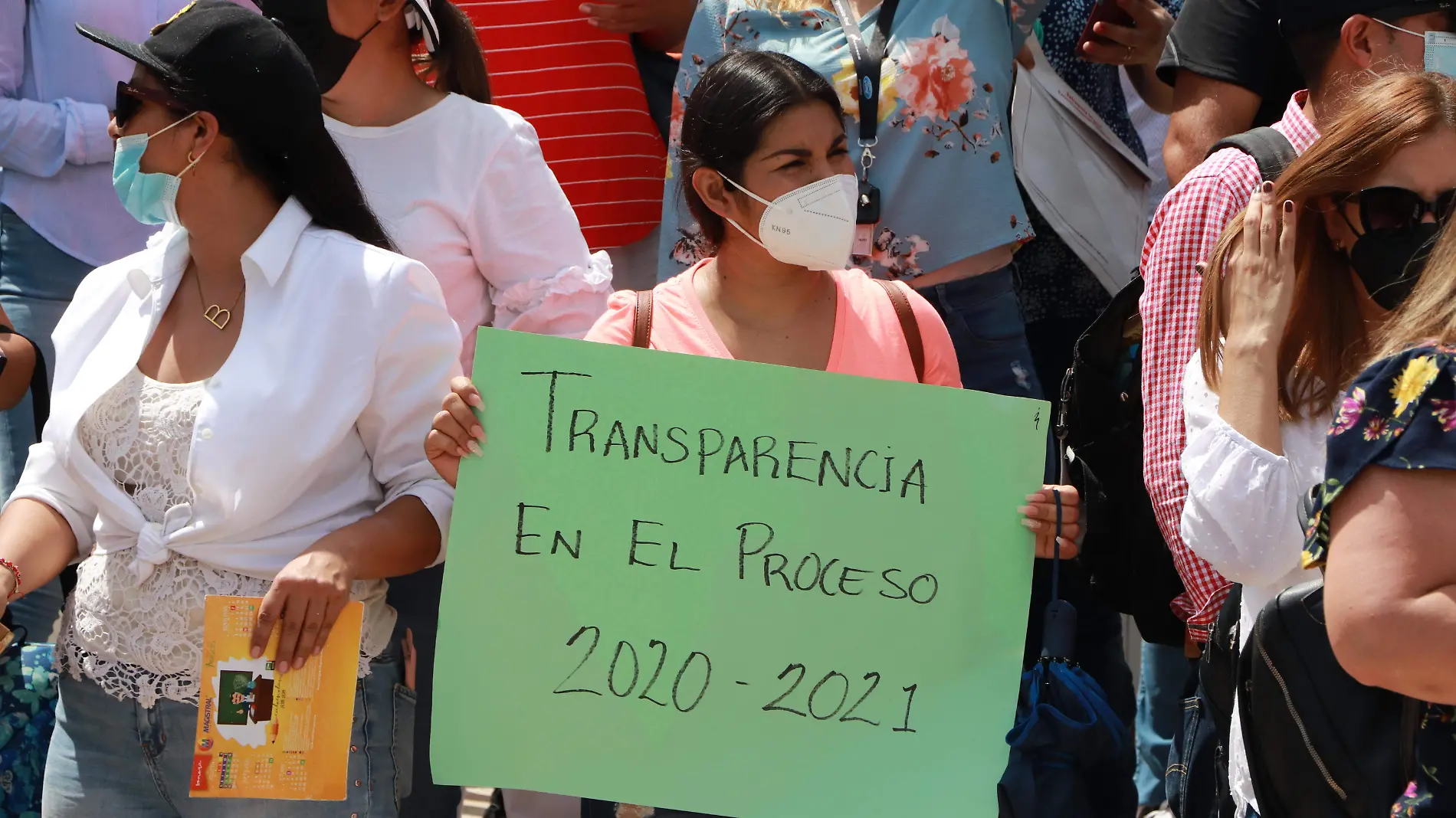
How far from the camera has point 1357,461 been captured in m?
1.89

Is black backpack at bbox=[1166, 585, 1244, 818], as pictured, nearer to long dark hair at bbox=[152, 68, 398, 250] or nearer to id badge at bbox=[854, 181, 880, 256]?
id badge at bbox=[854, 181, 880, 256]

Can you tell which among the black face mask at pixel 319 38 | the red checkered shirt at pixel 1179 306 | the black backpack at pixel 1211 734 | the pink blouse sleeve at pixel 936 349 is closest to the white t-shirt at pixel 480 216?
the black face mask at pixel 319 38

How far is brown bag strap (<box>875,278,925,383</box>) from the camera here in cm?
303

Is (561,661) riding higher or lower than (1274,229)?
lower

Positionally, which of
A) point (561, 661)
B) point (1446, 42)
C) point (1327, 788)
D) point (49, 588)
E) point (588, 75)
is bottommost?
point (49, 588)

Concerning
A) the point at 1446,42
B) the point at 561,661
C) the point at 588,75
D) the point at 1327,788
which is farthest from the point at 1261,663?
the point at 588,75

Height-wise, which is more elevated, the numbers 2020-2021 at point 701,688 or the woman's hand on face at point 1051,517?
the woman's hand on face at point 1051,517

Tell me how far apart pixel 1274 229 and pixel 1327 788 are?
39.5 inches

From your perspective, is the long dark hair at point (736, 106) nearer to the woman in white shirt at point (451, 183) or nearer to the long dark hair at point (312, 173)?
the woman in white shirt at point (451, 183)

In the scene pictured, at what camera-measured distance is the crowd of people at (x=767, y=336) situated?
2.08 m

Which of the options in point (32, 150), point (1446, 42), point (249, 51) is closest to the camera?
point (249, 51)

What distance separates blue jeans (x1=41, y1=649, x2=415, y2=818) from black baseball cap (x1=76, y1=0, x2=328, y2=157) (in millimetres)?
1010

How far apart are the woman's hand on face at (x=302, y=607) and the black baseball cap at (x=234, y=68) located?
79 cm

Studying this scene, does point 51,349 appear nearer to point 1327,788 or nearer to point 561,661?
point 561,661
